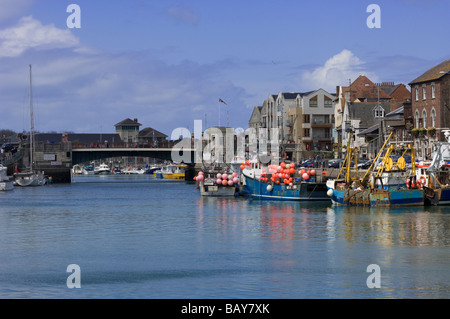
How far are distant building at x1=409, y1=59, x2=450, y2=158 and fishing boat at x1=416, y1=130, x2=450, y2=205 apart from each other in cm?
1800

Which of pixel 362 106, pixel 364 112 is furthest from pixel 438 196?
pixel 362 106

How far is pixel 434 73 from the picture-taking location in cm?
10644

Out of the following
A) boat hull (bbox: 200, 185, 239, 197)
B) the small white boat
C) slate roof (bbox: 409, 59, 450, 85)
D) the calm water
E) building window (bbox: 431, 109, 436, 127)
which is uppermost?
slate roof (bbox: 409, 59, 450, 85)

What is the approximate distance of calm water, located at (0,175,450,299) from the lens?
37.4 m

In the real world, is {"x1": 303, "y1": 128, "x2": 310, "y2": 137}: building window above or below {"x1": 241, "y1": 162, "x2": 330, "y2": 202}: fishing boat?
above

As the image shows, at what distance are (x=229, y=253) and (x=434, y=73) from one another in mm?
66332

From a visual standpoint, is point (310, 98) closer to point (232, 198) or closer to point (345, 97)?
point (345, 97)

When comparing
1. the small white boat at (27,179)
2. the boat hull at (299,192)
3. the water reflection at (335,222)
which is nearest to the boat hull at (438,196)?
the water reflection at (335,222)

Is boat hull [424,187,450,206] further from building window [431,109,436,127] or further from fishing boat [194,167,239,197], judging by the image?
fishing boat [194,167,239,197]

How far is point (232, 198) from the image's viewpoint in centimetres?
10231

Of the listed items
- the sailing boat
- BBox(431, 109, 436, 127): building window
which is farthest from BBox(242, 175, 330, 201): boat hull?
the sailing boat

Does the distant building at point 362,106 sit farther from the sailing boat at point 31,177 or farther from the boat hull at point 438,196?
the sailing boat at point 31,177

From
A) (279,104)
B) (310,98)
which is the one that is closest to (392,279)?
(310,98)
